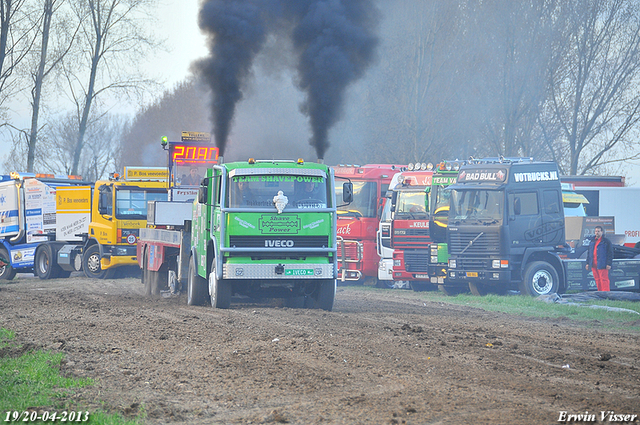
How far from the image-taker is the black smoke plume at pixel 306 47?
19.9 m

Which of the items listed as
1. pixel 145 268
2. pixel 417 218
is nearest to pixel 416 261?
pixel 417 218

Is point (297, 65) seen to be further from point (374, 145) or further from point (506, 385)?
point (374, 145)

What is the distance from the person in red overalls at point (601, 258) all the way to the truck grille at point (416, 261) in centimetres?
495

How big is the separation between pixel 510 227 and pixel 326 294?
7.14 metres

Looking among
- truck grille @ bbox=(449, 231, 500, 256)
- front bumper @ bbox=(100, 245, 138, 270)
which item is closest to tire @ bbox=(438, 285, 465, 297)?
truck grille @ bbox=(449, 231, 500, 256)

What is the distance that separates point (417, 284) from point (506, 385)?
16.2 meters

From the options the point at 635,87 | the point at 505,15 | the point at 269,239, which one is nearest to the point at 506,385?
the point at 269,239

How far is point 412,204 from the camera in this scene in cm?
2267

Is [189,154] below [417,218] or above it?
above

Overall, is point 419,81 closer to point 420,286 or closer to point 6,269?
point 420,286

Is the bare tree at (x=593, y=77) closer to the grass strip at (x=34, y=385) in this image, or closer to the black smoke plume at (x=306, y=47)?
the black smoke plume at (x=306, y=47)

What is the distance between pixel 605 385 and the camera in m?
7.70

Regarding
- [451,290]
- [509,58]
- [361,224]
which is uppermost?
[509,58]

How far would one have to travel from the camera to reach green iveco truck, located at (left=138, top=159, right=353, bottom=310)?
13422 millimetres
